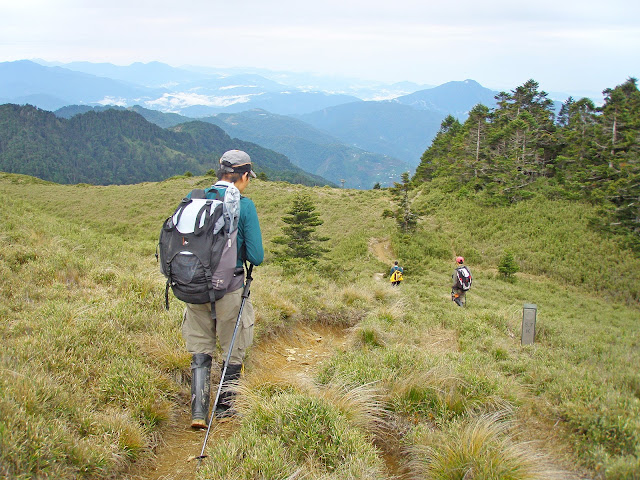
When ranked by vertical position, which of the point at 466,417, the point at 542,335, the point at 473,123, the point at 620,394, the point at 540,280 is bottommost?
the point at 540,280

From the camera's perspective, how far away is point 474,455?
2643 millimetres

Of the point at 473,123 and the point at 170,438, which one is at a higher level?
the point at 473,123

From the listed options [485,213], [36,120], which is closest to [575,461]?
[485,213]

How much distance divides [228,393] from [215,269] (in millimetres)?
1345

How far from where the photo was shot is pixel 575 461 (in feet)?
9.20

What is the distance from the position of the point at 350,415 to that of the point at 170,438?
1577 millimetres

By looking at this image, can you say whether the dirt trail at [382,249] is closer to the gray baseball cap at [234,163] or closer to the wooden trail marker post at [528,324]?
the wooden trail marker post at [528,324]

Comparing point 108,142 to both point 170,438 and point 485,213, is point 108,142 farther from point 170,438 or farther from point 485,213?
point 170,438

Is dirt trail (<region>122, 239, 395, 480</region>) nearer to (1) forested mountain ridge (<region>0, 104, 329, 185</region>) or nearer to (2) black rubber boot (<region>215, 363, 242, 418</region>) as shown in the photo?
(2) black rubber boot (<region>215, 363, 242, 418</region>)

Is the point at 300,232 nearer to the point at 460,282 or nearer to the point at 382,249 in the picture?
the point at 460,282

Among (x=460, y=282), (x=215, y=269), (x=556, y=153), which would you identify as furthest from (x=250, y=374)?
(x=556, y=153)

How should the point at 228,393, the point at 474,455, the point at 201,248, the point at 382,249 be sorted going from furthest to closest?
the point at 382,249
the point at 228,393
the point at 201,248
the point at 474,455

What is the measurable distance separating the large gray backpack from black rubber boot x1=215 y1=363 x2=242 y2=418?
0.92m

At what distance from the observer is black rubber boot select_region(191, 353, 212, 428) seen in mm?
3501
